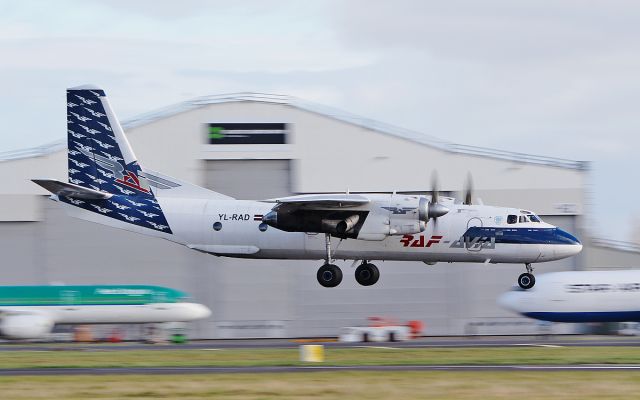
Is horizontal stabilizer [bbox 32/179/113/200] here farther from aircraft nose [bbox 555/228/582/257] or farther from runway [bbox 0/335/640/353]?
aircraft nose [bbox 555/228/582/257]

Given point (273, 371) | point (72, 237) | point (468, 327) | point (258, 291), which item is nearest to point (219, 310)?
point (258, 291)

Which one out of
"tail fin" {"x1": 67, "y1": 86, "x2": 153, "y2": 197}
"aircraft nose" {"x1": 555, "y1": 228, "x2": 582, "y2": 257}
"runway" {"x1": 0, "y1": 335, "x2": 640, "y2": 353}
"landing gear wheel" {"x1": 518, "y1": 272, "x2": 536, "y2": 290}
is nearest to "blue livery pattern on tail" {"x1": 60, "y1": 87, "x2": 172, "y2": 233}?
"tail fin" {"x1": 67, "y1": 86, "x2": 153, "y2": 197}

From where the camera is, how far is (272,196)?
185ft

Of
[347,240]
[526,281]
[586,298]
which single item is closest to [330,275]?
[347,240]

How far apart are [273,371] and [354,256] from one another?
9.24m

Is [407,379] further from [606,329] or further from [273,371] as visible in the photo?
[606,329]

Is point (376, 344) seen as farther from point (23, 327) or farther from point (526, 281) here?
point (23, 327)

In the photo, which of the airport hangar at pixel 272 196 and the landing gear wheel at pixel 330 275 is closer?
the landing gear wheel at pixel 330 275

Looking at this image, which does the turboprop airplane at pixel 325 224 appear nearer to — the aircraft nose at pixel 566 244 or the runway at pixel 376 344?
the aircraft nose at pixel 566 244

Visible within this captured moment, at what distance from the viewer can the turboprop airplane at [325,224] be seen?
3691 cm

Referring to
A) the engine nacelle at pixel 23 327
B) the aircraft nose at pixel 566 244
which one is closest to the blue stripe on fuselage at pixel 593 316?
the aircraft nose at pixel 566 244

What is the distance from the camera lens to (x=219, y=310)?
5738 centimetres

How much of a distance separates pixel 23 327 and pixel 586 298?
28664 mm

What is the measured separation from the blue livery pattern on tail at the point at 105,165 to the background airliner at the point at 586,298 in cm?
2243
